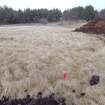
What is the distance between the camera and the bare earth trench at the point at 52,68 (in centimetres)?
970

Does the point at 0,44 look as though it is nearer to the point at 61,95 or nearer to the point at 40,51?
the point at 40,51

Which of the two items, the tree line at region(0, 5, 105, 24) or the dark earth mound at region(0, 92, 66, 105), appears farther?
the tree line at region(0, 5, 105, 24)

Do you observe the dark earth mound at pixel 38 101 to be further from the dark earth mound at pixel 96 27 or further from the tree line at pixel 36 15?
the tree line at pixel 36 15

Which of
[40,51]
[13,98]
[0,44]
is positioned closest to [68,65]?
[40,51]

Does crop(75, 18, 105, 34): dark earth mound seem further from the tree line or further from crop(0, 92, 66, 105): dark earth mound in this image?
the tree line

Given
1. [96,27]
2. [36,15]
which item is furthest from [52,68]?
[36,15]

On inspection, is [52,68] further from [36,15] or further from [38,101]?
[36,15]

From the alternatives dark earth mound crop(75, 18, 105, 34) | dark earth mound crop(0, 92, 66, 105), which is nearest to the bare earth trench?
dark earth mound crop(0, 92, 66, 105)

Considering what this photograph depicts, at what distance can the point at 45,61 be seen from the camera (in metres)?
12.4

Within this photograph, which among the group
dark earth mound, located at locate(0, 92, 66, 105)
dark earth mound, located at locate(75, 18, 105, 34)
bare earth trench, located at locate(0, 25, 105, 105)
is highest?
dark earth mound, located at locate(75, 18, 105, 34)

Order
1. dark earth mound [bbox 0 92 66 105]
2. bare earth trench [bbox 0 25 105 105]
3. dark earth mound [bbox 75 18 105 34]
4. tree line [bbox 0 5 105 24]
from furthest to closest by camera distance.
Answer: tree line [bbox 0 5 105 24], dark earth mound [bbox 75 18 105 34], bare earth trench [bbox 0 25 105 105], dark earth mound [bbox 0 92 66 105]

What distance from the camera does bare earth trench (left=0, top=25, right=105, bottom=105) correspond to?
382 inches

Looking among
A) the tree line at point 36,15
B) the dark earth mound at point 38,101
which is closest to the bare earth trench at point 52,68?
the dark earth mound at point 38,101

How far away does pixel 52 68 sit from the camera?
11531 mm
